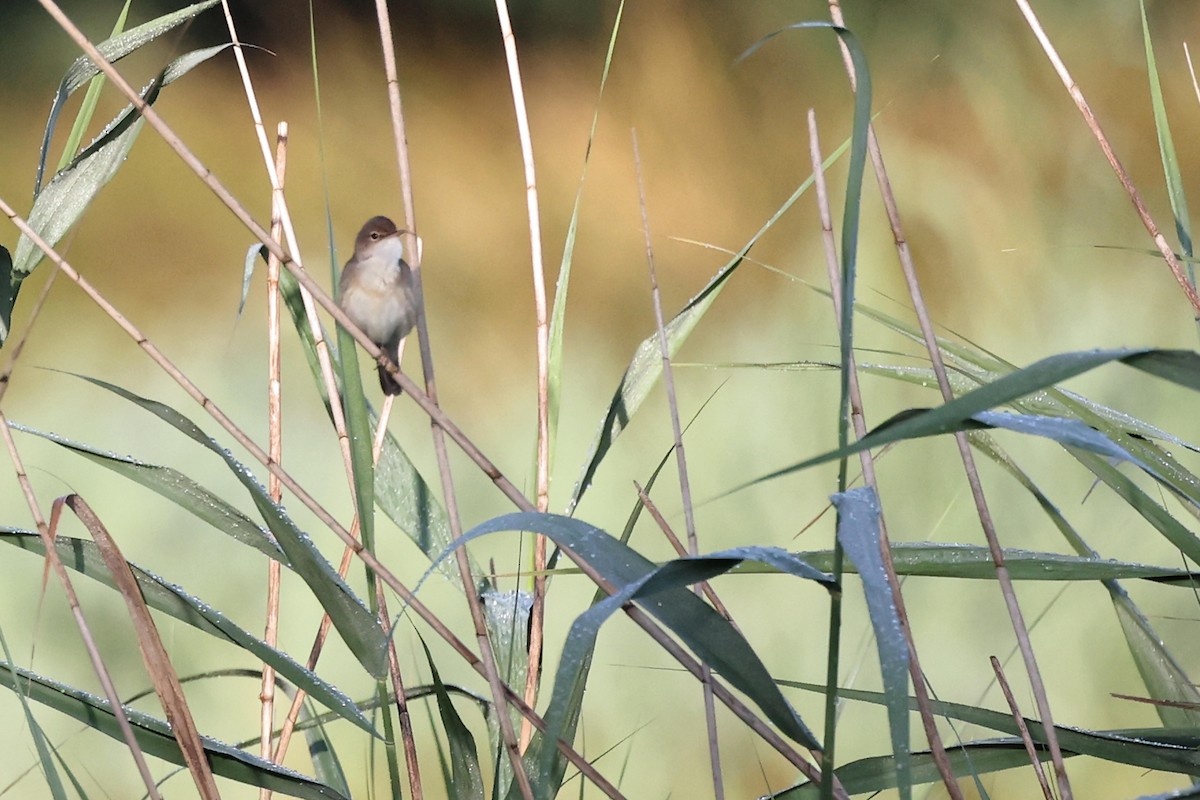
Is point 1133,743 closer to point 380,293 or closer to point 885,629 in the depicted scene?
point 885,629

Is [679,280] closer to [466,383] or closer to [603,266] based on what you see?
[603,266]

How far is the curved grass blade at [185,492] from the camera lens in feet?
1.91

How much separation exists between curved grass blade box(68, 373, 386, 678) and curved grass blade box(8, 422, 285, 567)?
0.03 metres

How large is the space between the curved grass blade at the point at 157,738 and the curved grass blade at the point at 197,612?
4cm

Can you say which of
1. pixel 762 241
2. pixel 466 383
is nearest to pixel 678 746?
pixel 466 383

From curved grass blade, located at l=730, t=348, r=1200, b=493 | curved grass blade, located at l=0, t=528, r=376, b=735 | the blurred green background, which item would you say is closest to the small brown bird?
the blurred green background

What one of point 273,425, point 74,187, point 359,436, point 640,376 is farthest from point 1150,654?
point 74,187

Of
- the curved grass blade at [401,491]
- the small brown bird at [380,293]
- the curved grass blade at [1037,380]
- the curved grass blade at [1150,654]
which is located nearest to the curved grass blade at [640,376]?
the curved grass blade at [401,491]

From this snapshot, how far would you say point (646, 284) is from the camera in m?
1.31

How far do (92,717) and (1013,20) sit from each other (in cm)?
130

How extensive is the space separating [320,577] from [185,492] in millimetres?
108

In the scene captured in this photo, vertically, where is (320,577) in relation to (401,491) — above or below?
below

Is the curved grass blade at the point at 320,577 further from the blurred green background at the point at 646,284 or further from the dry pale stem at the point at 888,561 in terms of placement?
the blurred green background at the point at 646,284

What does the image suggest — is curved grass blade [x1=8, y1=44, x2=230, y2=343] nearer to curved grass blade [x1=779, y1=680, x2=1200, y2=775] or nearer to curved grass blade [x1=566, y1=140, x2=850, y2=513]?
curved grass blade [x1=566, y1=140, x2=850, y2=513]
